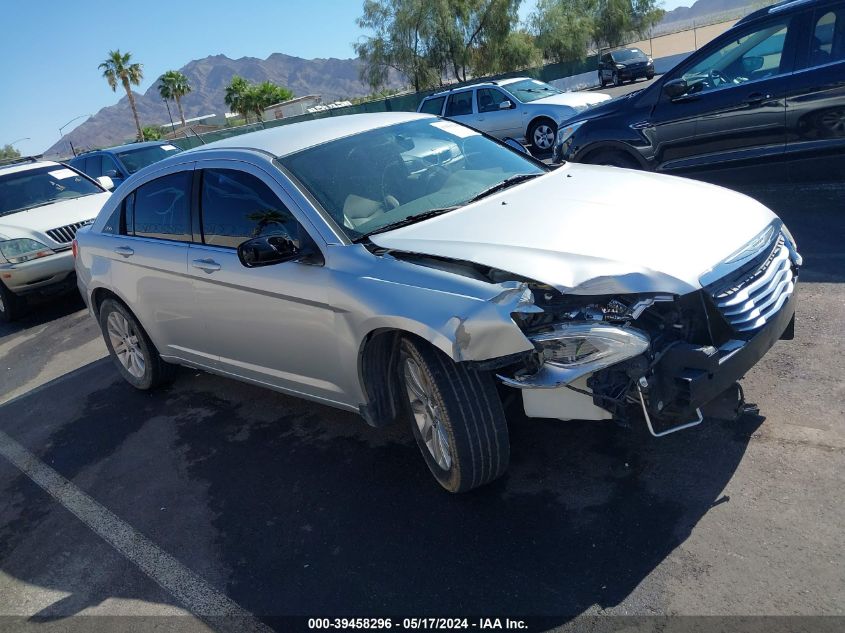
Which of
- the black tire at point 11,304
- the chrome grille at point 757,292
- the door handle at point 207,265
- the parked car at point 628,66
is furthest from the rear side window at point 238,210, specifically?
the parked car at point 628,66

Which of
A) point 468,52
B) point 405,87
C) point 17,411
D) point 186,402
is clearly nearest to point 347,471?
point 186,402

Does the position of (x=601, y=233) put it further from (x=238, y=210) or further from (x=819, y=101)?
(x=819, y=101)

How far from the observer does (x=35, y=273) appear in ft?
28.3

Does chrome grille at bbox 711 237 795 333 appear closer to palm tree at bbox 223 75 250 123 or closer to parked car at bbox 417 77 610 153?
parked car at bbox 417 77 610 153

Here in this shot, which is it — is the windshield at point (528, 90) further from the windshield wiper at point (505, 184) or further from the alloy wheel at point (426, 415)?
the alloy wheel at point (426, 415)

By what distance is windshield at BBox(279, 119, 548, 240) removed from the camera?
12.7ft

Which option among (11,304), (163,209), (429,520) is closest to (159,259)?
(163,209)

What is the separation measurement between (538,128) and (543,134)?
0.19m

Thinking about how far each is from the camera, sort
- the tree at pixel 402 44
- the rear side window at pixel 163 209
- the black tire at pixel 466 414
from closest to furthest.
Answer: the black tire at pixel 466 414 < the rear side window at pixel 163 209 < the tree at pixel 402 44

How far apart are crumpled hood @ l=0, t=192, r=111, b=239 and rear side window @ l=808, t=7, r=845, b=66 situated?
8.17 meters

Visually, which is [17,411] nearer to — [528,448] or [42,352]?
[42,352]

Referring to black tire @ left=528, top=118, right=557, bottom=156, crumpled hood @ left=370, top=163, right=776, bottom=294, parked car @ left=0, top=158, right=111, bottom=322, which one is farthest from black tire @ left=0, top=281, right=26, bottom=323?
black tire @ left=528, top=118, right=557, bottom=156

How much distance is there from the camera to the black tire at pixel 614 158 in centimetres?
729

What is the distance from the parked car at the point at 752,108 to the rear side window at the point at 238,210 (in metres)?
4.28
